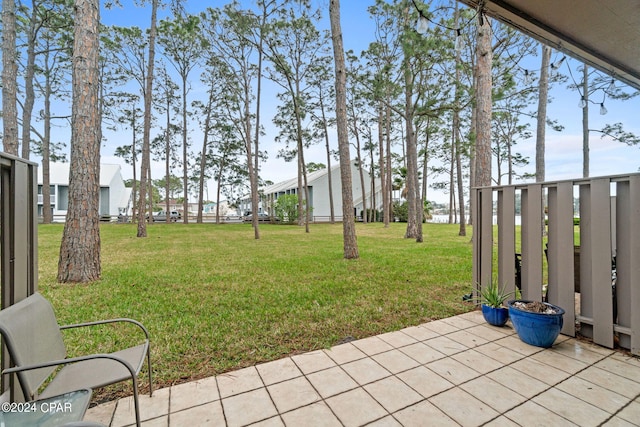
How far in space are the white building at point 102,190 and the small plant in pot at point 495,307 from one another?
27999mm

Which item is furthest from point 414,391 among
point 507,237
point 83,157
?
point 83,157

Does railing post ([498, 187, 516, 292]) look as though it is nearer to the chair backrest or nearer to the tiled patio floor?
the tiled patio floor

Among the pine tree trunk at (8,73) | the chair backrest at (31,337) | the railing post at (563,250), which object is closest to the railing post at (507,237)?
the railing post at (563,250)

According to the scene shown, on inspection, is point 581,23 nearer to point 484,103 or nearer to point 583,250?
point 583,250

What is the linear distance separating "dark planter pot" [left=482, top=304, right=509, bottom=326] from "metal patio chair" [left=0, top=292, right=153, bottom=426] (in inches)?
122

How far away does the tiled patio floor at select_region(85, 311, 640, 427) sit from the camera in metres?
1.58

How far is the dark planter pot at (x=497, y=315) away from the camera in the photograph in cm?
288

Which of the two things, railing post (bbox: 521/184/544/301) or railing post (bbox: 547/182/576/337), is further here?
railing post (bbox: 521/184/544/301)

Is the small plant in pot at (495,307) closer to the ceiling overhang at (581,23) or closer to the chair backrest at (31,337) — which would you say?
the ceiling overhang at (581,23)

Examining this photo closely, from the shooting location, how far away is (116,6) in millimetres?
8828

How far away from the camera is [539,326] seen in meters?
2.38

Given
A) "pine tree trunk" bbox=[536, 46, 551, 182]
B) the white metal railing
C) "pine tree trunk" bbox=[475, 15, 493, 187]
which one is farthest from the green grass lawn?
"pine tree trunk" bbox=[536, 46, 551, 182]

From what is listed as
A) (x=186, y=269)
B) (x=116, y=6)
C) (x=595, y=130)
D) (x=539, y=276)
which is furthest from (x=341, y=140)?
(x=595, y=130)

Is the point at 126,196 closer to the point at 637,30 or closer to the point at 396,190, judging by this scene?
the point at 396,190
